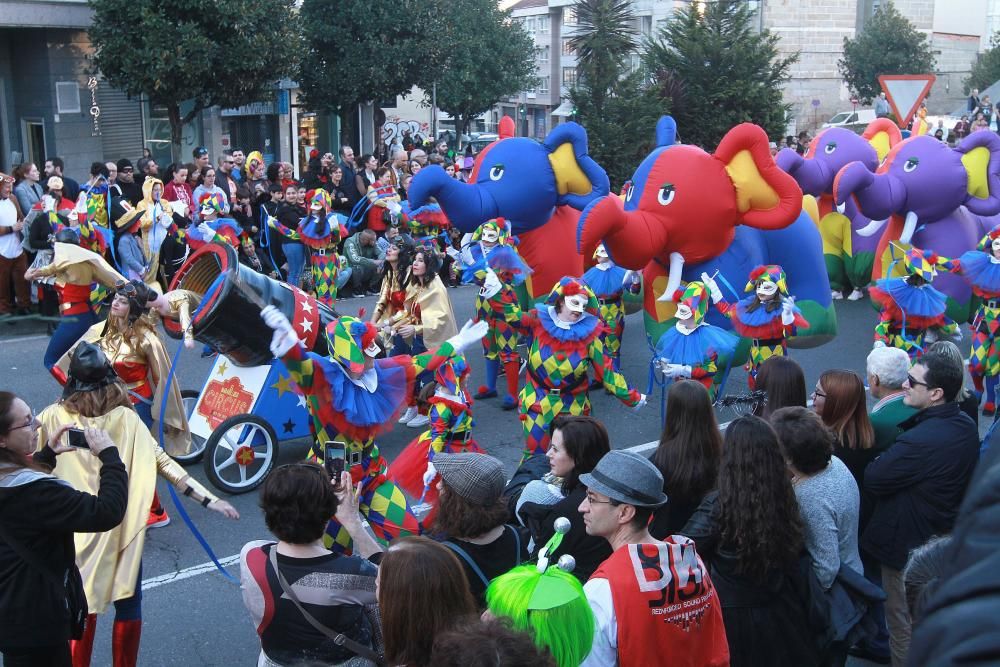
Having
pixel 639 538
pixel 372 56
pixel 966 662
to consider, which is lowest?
pixel 639 538

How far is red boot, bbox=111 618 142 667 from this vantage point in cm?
457

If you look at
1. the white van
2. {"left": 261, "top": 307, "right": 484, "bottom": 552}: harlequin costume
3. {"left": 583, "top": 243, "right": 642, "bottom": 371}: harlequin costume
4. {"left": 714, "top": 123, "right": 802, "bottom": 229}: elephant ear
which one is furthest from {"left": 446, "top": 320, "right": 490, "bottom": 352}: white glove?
the white van

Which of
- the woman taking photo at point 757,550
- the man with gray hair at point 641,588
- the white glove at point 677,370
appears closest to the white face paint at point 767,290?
the white glove at point 677,370

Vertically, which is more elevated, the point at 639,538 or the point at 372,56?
the point at 372,56

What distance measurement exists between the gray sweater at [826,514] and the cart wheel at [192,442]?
4.72m

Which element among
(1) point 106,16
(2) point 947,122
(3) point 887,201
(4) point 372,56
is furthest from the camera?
(2) point 947,122

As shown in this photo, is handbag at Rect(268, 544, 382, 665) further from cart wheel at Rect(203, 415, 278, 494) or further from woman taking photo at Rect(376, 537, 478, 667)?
cart wheel at Rect(203, 415, 278, 494)

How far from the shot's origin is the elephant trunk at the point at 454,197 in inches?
400

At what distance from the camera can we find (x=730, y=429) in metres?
3.73

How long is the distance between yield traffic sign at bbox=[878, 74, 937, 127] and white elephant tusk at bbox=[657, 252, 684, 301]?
708 cm

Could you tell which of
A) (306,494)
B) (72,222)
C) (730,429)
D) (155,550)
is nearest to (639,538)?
(730,429)

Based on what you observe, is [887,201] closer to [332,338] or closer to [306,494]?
[332,338]

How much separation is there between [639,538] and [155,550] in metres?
4.14

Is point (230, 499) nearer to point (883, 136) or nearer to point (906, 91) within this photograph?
point (906, 91)
